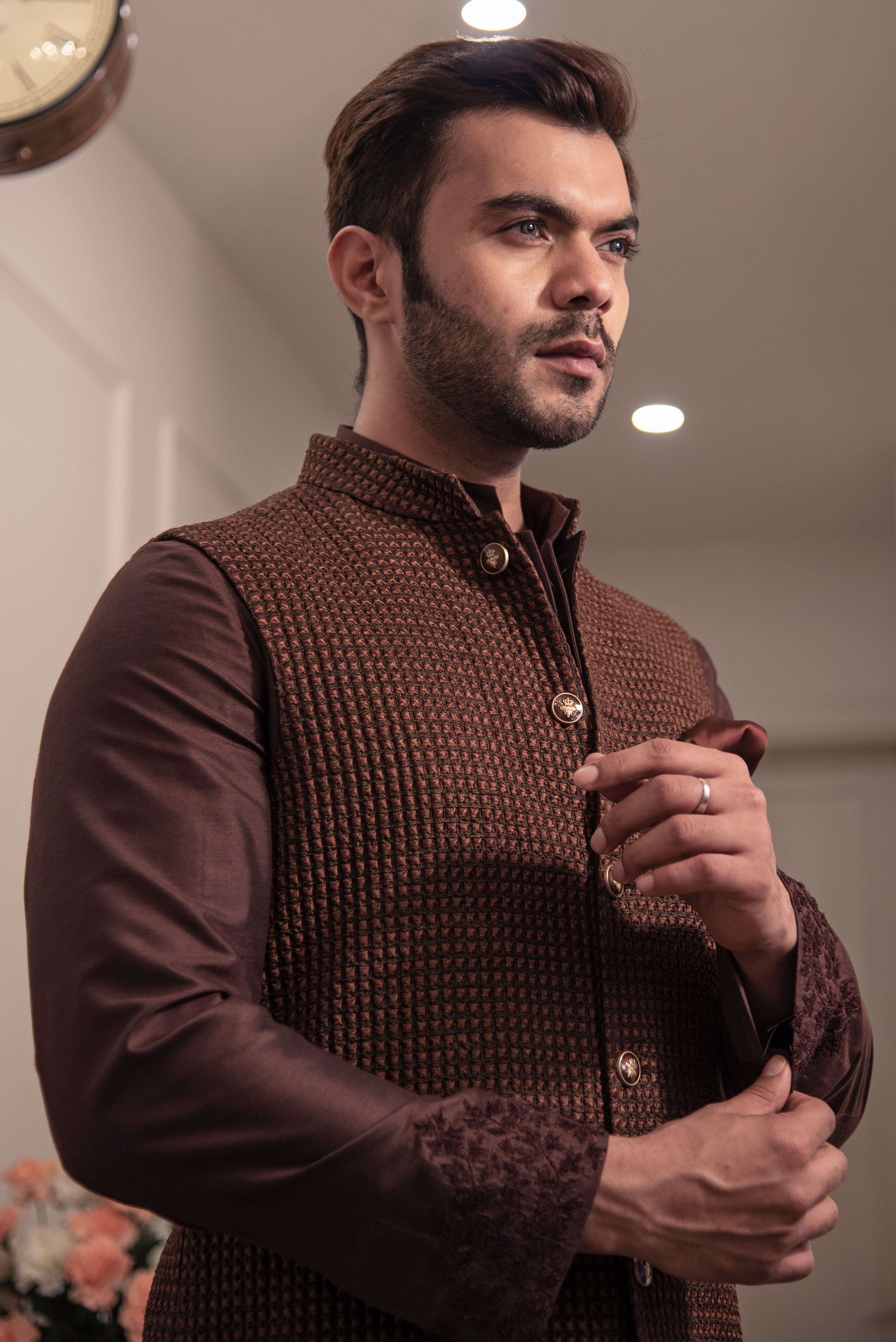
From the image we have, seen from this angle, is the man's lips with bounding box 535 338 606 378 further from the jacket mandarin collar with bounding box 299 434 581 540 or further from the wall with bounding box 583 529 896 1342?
the wall with bounding box 583 529 896 1342

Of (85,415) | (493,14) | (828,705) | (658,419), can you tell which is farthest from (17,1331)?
(828,705)

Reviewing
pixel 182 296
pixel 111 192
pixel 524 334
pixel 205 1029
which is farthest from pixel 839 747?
pixel 205 1029

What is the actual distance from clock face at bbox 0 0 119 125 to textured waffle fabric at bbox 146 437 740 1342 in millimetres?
330

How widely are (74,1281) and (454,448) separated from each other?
102 cm

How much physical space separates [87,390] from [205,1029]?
1826 millimetres

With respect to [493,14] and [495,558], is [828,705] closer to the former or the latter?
[493,14]

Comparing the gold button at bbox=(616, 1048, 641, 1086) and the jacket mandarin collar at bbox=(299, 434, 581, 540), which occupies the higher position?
the jacket mandarin collar at bbox=(299, 434, 581, 540)

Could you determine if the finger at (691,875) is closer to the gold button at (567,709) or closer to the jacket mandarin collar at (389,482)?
the gold button at (567,709)

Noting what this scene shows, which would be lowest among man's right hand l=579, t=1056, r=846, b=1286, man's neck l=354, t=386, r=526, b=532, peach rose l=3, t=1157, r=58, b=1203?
peach rose l=3, t=1157, r=58, b=1203

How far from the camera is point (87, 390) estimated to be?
7.44 ft

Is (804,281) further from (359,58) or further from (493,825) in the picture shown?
(493,825)

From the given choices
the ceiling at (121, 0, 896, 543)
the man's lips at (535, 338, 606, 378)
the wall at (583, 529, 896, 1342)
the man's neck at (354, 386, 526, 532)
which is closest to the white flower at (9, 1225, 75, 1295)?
the man's neck at (354, 386, 526, 532)

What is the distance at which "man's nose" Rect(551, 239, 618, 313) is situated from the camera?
1.01 meters

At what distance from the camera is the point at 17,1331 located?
1.41 meters
